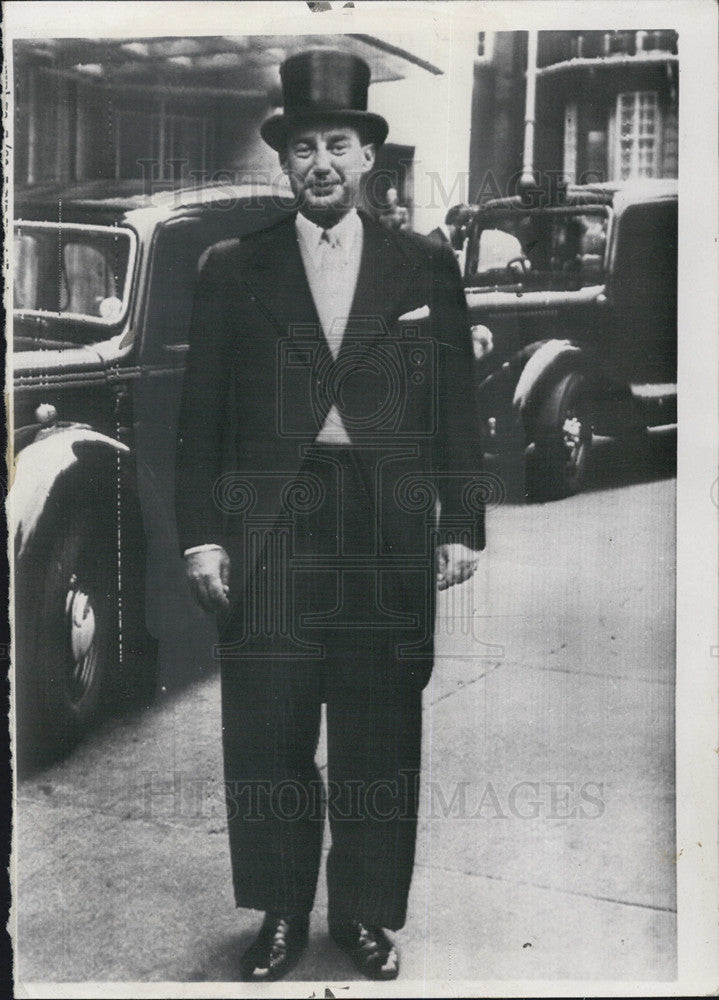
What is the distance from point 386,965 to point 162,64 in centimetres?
258

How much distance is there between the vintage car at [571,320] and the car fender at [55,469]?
1.05 m

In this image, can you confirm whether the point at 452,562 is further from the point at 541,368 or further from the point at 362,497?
the point at 541,368

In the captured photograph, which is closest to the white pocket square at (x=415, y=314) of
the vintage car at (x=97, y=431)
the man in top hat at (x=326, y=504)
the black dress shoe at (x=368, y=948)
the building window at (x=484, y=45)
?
the man in top hat at (x=326, y=504)

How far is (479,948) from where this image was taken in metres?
2.95

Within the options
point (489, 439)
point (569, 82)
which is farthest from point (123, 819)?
point (569, 82)

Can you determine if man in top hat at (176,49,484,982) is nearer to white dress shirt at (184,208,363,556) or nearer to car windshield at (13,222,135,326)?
white dress shirt at (184,208,363,556)

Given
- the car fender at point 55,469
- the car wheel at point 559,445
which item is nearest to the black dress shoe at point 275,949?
the car fender at point 55,469

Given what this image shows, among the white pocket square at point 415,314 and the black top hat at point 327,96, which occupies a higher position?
the black top hat at point 327,96

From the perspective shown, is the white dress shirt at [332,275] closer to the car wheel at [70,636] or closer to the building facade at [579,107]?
the building facade at [579,107]

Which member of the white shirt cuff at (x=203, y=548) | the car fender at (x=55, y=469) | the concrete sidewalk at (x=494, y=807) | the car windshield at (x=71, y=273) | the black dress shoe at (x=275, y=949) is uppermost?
the car windshield at (x=71, y=273)

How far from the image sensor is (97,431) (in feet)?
9.60

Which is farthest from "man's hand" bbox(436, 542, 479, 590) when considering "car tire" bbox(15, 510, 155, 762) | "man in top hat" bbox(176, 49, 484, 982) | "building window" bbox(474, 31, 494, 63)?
"building window" bbox(474, 31, 494, 63)

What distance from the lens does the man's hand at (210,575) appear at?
291 centimetres

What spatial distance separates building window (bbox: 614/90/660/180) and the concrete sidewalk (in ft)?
2.95
